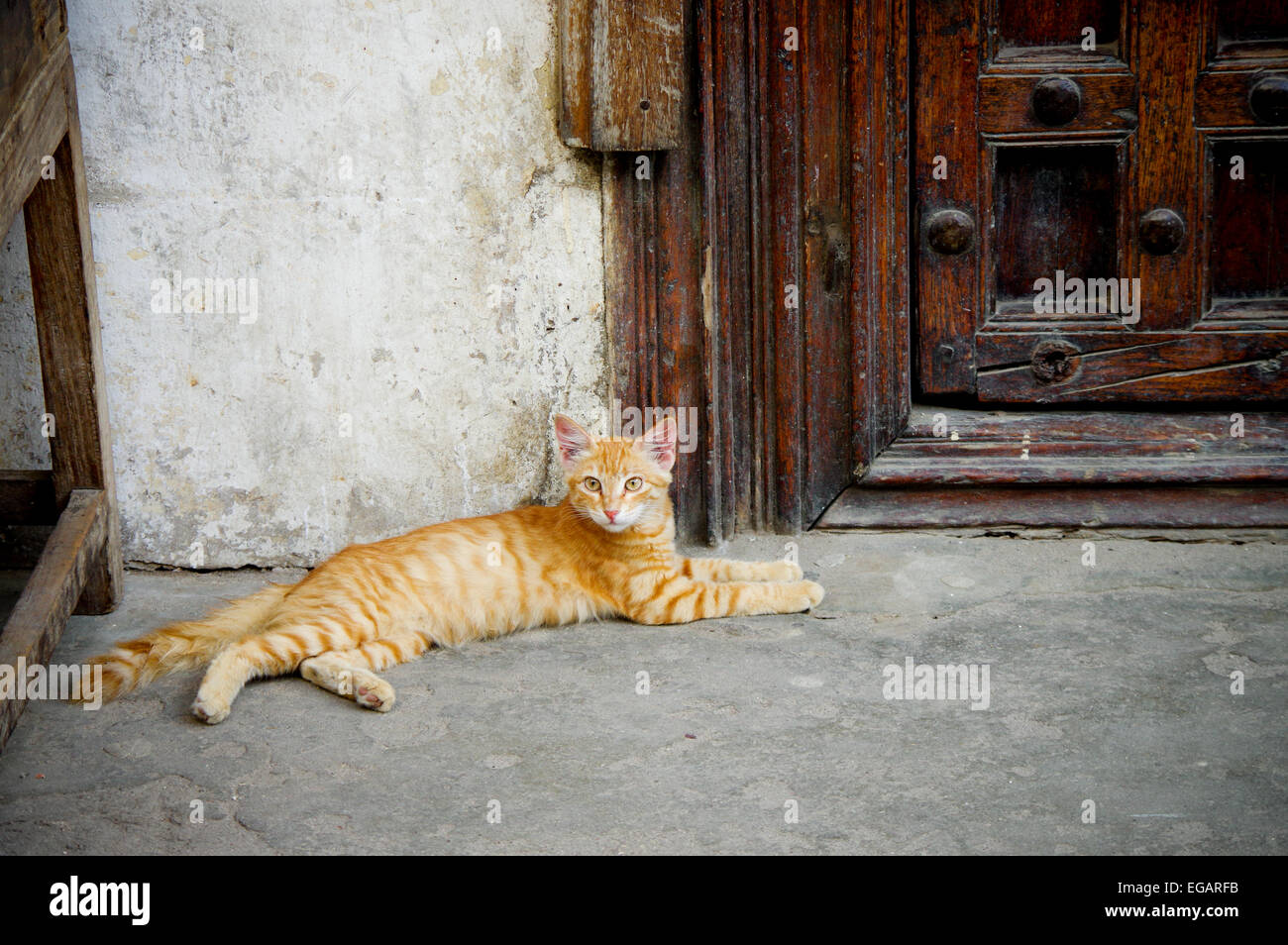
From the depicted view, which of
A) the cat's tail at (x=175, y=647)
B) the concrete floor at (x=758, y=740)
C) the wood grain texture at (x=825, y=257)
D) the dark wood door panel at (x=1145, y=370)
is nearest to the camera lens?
the concrete floor at (x=758, y=740)

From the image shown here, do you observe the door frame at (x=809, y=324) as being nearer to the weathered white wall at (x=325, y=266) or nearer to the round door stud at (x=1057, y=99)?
the weathered white wall at (x=325, y=266)

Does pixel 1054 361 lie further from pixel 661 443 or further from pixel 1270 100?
pixel 661 443

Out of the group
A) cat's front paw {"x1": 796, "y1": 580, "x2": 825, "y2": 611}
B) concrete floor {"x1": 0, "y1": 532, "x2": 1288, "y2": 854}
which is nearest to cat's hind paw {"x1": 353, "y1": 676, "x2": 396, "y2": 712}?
concrete floor {"x1": 0, "y1": 532, "x2": 1288, "y2": 854}

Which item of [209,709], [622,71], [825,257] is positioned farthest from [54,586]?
[825,257]

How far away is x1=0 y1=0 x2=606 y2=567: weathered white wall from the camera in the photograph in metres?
3.58

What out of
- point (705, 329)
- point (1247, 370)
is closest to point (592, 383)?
point (705, 329)

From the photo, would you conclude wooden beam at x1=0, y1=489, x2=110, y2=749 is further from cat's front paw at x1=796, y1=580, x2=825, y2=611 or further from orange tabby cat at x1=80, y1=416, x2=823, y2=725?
cat's front paw at x1=796, y1=580, x2=825, y2=611

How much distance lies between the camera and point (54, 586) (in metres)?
3.10

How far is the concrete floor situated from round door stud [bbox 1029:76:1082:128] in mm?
1407

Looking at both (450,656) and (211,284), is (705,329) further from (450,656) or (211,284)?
(211,284)

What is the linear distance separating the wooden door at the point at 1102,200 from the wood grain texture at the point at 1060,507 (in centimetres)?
31

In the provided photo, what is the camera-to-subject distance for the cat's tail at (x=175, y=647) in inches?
117

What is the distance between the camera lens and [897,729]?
273 cm

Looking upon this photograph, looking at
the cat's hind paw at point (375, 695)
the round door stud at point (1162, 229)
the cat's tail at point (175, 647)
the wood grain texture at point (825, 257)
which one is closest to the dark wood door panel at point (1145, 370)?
the round door stud at point (1162, 229)
